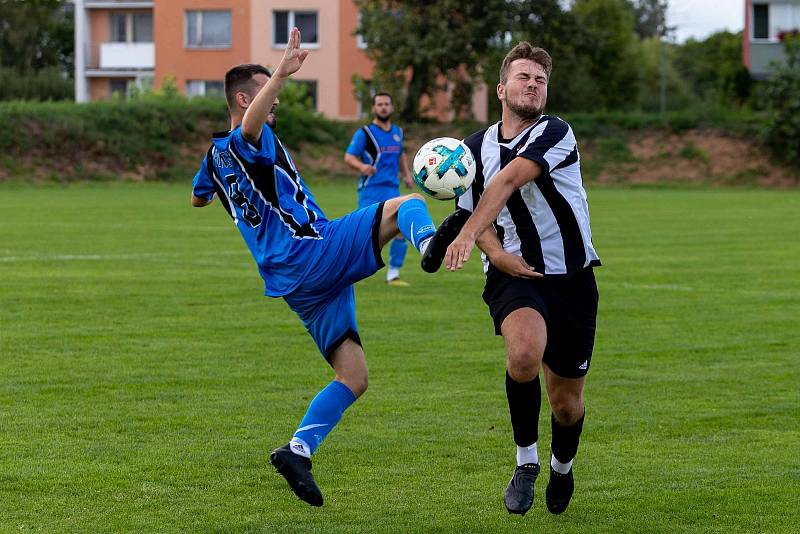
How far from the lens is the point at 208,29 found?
204 ft

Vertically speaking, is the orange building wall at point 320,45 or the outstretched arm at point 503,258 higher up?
the orange building wall at point 320,45

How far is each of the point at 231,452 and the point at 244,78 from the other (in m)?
2.09

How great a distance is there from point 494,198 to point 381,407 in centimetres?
288

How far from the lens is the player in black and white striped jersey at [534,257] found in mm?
5883

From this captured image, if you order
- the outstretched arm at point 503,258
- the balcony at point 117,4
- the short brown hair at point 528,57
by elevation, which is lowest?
the outstretched arm at point 503,258

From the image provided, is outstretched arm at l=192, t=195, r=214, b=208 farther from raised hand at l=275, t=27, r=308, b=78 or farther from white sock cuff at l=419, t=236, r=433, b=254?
white sock cuff at l=419, t=236, r=433, b=254

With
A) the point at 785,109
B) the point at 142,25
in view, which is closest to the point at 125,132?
the point at 142,25

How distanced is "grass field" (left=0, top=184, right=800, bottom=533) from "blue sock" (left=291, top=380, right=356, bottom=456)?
0.34 m

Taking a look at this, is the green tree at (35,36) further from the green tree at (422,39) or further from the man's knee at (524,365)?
the man's knee at (524,365)

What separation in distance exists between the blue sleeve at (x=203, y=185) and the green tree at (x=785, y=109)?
139 feet

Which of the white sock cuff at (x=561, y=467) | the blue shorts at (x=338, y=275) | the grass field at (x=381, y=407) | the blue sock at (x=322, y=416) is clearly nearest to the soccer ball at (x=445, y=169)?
the blue shorts at (x=338, y=275)

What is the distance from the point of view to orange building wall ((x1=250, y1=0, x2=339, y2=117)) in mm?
59969

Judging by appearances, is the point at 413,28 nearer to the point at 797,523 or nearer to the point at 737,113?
the point at 737,113

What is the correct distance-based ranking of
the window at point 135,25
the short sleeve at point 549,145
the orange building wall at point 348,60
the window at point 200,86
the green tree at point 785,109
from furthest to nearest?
the window at point 135,25, the window at point 200,86, the orange building wall at point 348,60, the green tree at point 785,109, the short sleeve at point 549,145
